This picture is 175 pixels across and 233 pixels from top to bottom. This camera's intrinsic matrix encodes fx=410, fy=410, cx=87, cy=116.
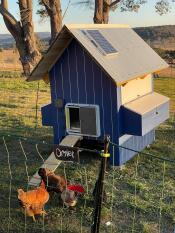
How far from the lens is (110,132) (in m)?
6.55

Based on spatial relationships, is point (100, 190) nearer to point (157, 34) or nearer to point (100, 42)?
point (100, 42)

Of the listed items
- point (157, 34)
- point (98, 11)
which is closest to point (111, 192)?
point (98, 11)

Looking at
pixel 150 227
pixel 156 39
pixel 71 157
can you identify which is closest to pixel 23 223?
pixel 71 157

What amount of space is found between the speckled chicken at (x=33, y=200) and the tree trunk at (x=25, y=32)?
1641 cm

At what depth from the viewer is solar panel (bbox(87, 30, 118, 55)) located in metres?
6.59

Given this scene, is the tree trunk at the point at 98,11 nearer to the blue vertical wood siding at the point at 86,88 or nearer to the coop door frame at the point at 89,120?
the blue vertical wood siding at the point at 86,88

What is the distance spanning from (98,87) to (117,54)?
719mm

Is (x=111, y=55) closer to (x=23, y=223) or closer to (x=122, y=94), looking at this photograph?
(x=122, y=94)

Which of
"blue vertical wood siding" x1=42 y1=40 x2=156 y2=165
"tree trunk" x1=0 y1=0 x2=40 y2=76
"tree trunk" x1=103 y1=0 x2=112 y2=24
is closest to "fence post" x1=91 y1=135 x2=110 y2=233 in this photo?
"blue vertical wood siding" x1=42 y1=40 x2=156 y2=165

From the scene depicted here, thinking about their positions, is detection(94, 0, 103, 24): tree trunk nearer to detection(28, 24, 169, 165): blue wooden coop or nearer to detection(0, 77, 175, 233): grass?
detection(0, 77, 175, 233): grass

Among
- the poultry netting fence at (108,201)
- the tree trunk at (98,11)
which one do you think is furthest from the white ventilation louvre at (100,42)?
the tree trunk at (98,11)

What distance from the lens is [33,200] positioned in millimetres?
4914

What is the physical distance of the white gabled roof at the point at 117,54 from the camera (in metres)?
6.29

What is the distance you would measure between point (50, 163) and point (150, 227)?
2.12m
